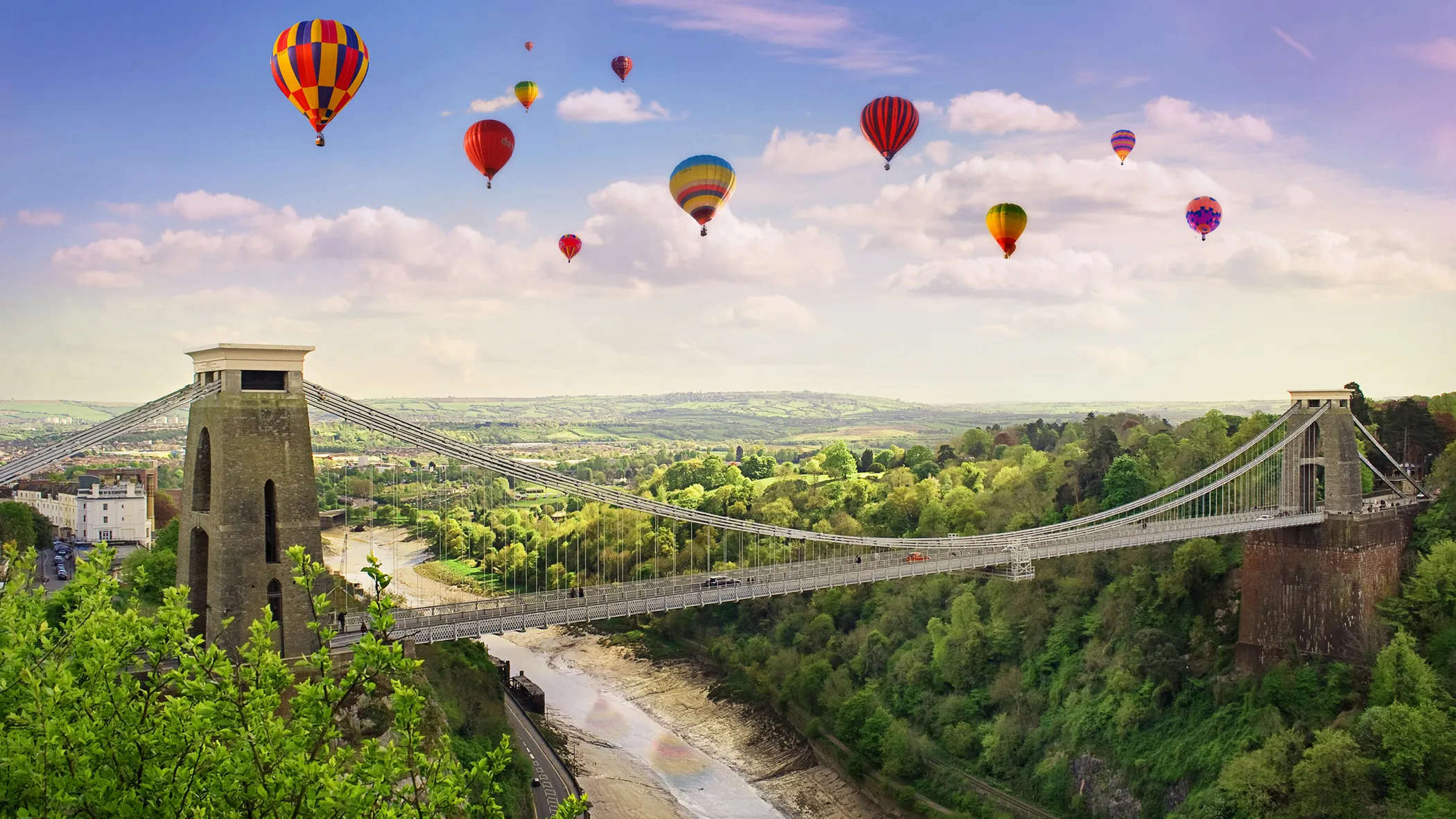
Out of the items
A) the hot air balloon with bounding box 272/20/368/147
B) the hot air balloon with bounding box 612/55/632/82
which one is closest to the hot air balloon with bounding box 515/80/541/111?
the hot air balloon with bounding box 612/55/632/82

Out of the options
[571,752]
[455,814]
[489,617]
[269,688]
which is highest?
[269,688]

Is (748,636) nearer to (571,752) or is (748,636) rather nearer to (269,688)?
(571,752)

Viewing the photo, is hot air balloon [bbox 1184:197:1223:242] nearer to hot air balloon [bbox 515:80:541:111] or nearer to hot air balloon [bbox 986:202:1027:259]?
hot air balloon [bbox 986:202:1027:259]

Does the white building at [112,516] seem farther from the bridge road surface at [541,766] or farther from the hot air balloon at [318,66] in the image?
the hot air balloon at [318,66]

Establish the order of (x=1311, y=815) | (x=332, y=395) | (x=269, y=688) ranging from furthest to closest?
(x=1311, y=815) → (x=332, y=395) → (x=269, y=688)

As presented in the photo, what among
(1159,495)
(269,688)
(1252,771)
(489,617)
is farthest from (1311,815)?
(269,688)

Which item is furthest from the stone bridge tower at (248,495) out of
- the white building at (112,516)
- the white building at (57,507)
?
the white building at (57,507)

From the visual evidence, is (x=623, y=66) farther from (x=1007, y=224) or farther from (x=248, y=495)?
(x=248, y=495)
